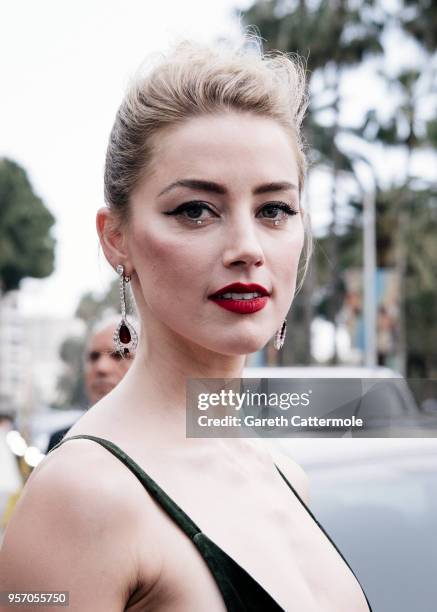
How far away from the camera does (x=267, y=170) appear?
4.66ft

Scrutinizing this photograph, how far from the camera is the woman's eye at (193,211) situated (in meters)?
1.39

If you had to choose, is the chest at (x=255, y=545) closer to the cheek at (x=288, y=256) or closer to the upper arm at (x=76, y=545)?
the upper arm at (x=76, y=545)

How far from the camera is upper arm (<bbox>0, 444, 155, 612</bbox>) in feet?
3.93

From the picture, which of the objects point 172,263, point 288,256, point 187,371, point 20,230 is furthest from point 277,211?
point 20,230

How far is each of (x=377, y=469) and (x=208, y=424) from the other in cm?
132

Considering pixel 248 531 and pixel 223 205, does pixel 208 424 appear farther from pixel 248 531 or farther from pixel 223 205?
pixel 223 205

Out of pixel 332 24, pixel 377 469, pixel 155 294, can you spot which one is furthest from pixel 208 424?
pixel 332 24

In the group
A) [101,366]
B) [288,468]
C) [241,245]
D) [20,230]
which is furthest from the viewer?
[20,230]

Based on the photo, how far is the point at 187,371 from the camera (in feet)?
4.97

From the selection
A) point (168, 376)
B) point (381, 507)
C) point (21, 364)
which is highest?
point (21, 364)

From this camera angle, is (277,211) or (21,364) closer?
(277,211)

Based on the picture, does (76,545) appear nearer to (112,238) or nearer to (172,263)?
(172,263)

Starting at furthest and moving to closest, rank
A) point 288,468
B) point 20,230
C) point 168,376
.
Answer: point 20,230
point 288,468
point 168,376

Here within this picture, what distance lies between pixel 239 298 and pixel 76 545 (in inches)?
17.2
